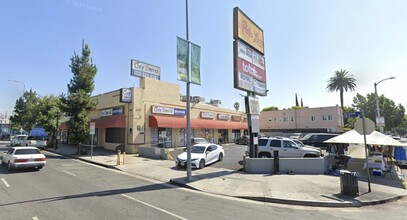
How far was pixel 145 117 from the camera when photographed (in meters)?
27.0

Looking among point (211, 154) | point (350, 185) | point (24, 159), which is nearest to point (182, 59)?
point (211, 154)

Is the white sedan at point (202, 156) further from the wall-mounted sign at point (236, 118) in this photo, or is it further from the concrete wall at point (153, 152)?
the wall-mounted sign at point (236, 118)

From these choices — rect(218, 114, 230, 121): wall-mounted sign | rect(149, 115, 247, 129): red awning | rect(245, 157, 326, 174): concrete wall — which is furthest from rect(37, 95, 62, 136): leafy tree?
rect(245, 157, 326, 174): concrete wall

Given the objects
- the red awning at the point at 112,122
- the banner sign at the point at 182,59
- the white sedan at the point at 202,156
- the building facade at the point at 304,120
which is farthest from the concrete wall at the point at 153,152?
the building facade at the point at 304,120

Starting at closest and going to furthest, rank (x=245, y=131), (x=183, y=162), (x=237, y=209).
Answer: (x=237, y=209), (x=183, y=162), (x=245, y=131)

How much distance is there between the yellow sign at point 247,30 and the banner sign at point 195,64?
318 cm

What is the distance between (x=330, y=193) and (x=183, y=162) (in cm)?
904

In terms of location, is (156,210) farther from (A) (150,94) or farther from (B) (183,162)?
(A) (150,94)

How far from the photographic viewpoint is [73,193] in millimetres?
9336

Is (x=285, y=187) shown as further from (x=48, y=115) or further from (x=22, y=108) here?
(x=22, y=108)

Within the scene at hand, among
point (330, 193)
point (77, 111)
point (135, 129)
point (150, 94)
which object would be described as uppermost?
point (150, 94)

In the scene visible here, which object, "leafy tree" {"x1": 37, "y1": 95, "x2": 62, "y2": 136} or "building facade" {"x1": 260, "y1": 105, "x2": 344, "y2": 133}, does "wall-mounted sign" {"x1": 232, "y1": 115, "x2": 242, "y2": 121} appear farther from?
"leafy tree" {"x1": 37, "y1": 95, "x2": 62, "y2": 136}

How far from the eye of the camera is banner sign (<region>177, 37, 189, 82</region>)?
12.9m

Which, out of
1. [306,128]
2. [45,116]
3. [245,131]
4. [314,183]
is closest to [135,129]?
[45,116]
